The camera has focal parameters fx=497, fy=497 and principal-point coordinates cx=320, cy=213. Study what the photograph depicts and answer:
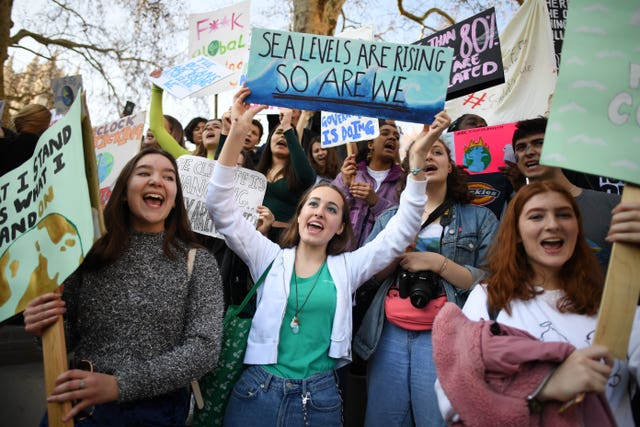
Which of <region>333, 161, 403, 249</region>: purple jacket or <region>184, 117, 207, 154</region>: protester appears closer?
<region>333, 161, 403, 249</region>: purple jacket

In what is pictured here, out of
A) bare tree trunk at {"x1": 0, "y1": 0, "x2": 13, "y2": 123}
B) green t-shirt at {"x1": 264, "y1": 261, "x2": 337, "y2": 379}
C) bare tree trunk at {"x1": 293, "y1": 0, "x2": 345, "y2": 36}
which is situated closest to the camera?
green t-shirt at {"x1": 264, "y1": 261, "x2": 337, "y2": 379}

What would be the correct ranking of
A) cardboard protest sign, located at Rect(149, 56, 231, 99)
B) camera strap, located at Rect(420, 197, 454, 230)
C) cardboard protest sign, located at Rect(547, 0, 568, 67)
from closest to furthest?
camera strap, located at Rect(420, 197, 454, 230) → cardboard protest sign, located at Rect(149, 56, 231, 99) → cardboard protest sign, located at Rect(547, 0, 568, 67)

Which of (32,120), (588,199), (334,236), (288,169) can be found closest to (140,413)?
(334,236)

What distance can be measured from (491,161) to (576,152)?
7.49 feet

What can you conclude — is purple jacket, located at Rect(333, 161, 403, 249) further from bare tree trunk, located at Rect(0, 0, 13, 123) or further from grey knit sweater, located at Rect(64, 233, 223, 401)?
bare tree trunk, located at Rect(0, 0, 13, 123)

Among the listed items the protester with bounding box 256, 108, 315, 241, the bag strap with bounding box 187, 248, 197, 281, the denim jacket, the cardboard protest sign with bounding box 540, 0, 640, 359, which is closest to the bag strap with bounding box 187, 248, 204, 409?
the bag strap with bounding box 187, 248, 197, 281

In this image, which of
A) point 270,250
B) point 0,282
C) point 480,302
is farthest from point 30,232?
point 480,302

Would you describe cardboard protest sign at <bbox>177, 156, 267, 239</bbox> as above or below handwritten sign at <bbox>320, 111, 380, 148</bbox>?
below

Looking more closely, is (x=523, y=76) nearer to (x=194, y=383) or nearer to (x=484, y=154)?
(x=484, y=154)

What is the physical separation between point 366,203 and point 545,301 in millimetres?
1650

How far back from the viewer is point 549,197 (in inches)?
77.5

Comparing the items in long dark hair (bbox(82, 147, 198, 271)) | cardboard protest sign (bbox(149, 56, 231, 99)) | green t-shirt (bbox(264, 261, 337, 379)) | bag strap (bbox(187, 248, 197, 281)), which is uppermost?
cardboard protest sign (bbox(149, 56, 231, 99))

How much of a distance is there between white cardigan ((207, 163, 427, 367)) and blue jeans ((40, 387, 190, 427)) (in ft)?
1.26

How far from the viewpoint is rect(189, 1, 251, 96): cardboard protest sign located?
479 cm
